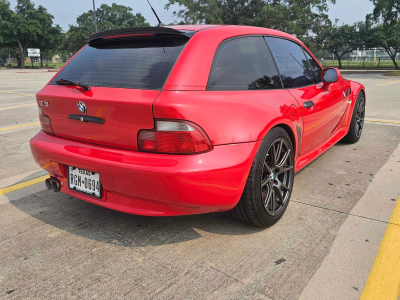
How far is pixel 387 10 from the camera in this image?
24.0 metres

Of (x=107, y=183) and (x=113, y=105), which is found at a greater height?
(x=113, y=105)

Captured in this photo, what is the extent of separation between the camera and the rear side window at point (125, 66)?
7.66ft

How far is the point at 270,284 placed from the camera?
2.06 metres

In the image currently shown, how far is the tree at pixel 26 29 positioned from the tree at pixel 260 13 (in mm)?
26295

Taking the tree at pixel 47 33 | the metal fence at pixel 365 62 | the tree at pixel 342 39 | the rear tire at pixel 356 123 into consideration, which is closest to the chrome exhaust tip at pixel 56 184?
the rear tire at pixel 356 123

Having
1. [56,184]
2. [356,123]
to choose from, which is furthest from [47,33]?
[56,184]

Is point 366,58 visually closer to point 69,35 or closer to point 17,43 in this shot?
point 17,43

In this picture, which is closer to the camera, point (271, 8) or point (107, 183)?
point (107, 183)

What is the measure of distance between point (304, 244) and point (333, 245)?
19 centimetres

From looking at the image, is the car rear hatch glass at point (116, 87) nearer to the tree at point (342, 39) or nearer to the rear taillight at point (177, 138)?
the rear taillight at point (177, 138)

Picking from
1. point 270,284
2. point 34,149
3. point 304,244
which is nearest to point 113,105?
point 34,149

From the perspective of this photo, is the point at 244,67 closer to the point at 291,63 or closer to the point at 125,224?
the point at 291,63

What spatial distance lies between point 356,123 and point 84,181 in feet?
13.2

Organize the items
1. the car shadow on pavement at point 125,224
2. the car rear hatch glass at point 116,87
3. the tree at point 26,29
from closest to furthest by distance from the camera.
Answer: the car rear hatch glass at point 116,87 → the car shadow on pavement at point 125,224 → the tree at point 26,29
